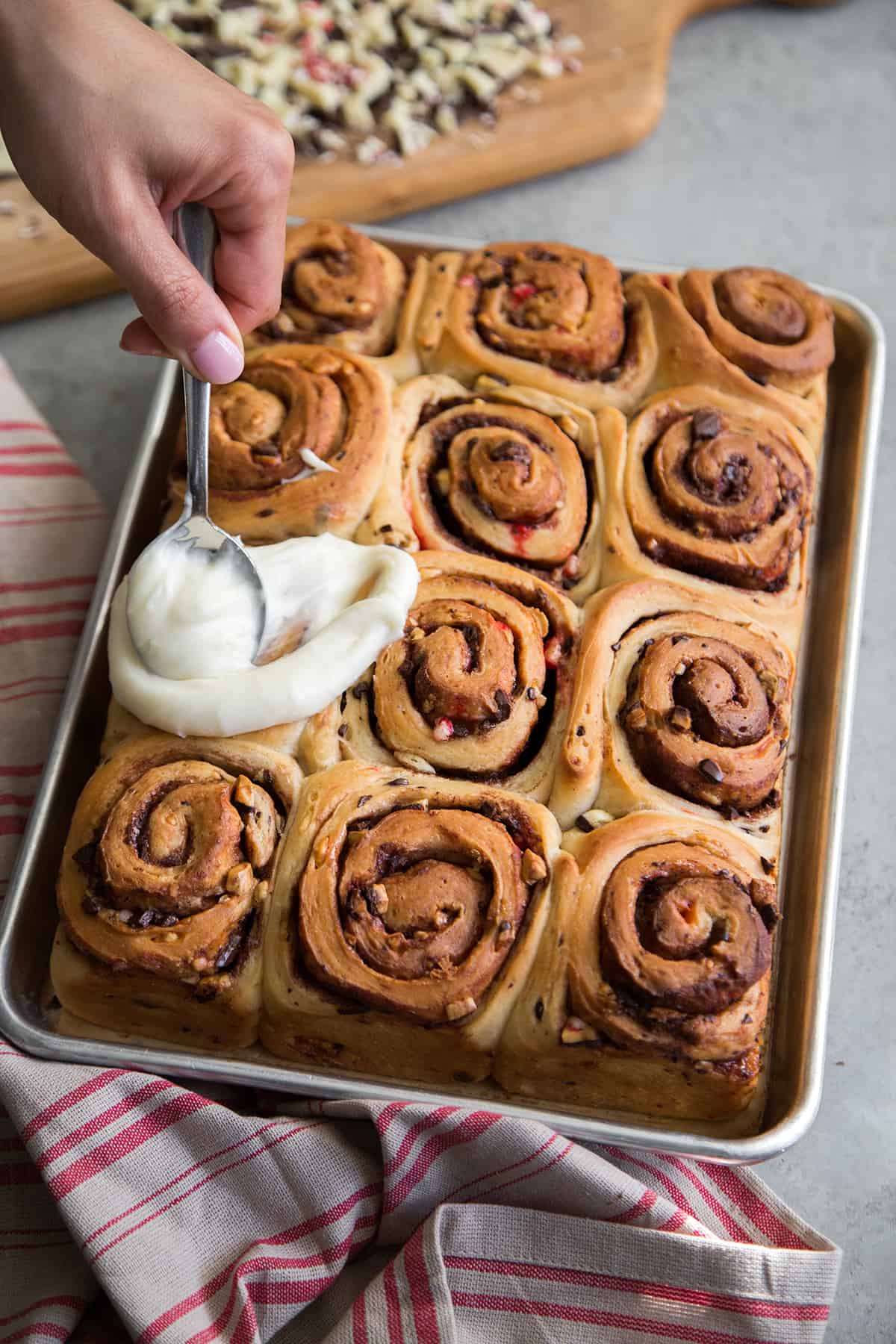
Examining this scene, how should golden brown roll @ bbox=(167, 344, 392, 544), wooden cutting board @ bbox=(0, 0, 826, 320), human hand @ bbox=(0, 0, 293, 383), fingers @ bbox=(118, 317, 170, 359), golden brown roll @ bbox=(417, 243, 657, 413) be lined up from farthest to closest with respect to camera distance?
wooden cutting board @ bbox=(0, 0, 826, 320)
golden brown roll @ bbox=(417, 243, 657, 413)
golden brown roll @ bbox=(167, 344, 392, 544)
fingers @ bbox=(118, 317, 170, 359)
human hand @ bbox=(0, 0, 293, 383)

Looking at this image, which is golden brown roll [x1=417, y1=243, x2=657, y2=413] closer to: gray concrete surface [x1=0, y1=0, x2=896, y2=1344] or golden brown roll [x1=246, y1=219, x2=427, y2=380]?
golden brown roll [x1=246, y1=219, x2=427, y2=380]

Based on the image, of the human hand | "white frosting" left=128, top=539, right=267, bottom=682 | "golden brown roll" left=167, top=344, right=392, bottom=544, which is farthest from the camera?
"golden brown roll" left=167, top=344, right=392, bottom=544

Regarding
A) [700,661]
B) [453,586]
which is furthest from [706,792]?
[453,586]

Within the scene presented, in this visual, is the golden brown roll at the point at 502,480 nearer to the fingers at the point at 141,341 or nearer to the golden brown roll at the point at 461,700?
the golden brown roll at the point at 461,700

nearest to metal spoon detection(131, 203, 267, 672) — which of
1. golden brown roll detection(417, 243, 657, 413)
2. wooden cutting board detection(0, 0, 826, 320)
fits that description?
golden brown roll detection(417, 243, 657, 413)

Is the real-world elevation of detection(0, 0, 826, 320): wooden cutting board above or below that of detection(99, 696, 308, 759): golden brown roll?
above

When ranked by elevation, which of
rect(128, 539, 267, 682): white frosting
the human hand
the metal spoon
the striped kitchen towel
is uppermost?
the human hand

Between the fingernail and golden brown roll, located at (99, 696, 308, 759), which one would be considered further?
golden brown roll, located at (99, 696, 308, 759)
